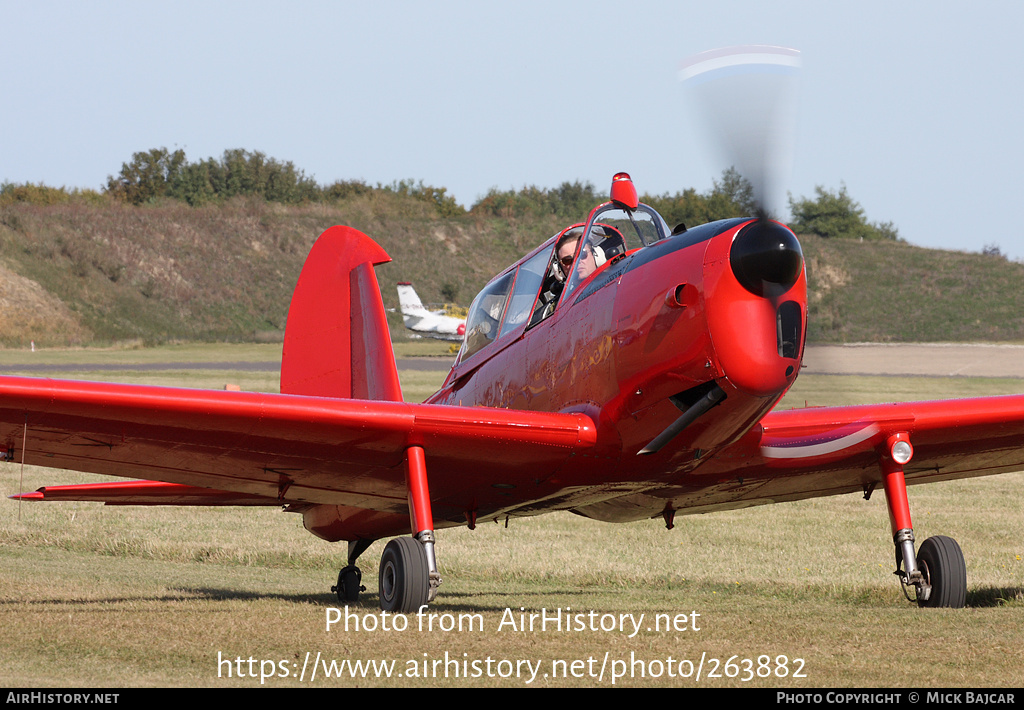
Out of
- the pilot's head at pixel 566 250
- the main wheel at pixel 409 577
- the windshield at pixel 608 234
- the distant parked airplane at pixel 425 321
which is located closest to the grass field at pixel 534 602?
the main wheel at pixel 409 577

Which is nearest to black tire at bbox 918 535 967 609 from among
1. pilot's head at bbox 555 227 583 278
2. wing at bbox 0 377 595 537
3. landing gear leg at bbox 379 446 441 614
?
wing at bbox 0 377 595 537

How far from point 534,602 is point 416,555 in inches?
96.7

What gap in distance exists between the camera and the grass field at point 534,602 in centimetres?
548

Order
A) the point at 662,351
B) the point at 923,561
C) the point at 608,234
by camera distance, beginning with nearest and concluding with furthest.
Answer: the point at 662,351, the point at 608,234, the point at 923,561

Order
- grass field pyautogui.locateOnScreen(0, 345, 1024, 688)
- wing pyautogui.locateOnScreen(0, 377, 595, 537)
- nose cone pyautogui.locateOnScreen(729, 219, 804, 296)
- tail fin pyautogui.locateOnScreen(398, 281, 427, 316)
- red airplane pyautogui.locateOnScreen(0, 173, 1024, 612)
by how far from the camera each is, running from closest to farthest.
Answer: grass field pyautogui.locateOnScreen(0, 345, 1024, 688)
nose cone pyautogui.locateOnScreen(729, 219, 804, 296)
red airplane pyautogui.locateOnScreen(0, 173, 1024, 612)
wing pyautogui.locateOnScreen(0, 377, 595, 537)
tail fin pyautogui.locateOnScreen(398, 281, 427, 316)

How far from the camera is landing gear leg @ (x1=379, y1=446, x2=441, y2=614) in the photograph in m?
6.88

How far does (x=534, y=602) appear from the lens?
9195mm

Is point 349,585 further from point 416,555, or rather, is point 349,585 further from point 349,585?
point 416,555

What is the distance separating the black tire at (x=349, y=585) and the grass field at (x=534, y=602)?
0.19 metres

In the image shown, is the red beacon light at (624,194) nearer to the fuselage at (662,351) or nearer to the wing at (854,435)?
the fuselage at (662,351)

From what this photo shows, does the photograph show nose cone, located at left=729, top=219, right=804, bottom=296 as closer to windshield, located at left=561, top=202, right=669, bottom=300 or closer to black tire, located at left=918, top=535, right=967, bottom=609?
windshield, located at left=561, top=202, right=669, bottom=300

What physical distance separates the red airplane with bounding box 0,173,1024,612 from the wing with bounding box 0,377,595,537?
1 cm

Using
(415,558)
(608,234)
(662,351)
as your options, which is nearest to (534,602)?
(415,558)
